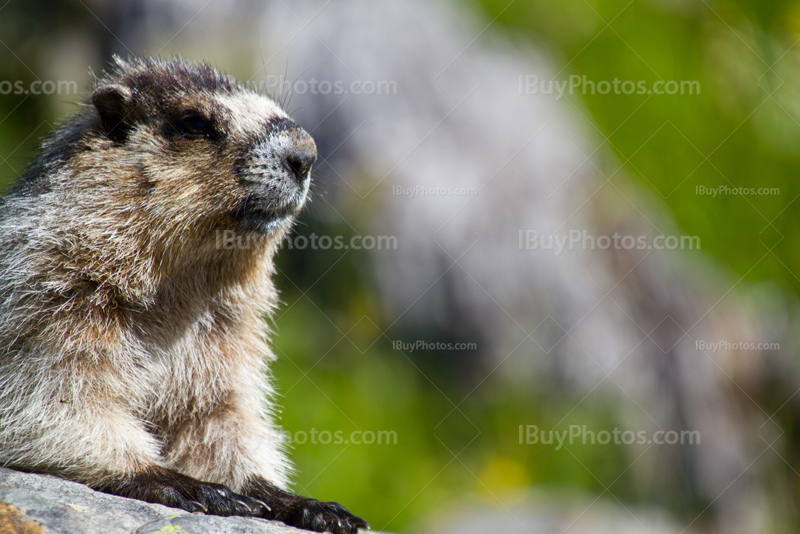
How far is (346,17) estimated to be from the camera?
10.1 metres

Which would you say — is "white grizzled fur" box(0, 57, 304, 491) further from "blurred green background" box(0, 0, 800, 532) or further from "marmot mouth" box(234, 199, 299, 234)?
"blurred green background" box(0, 0, 800, 532)

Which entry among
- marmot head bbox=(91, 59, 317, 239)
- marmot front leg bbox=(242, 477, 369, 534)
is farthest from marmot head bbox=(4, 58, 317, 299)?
marmot front leg bbox=(242, 477, 369, 534)

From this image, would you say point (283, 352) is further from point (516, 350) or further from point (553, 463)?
point (553, 463)

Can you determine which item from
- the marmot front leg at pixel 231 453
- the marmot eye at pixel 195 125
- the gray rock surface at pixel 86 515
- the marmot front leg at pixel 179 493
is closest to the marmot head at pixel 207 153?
the marmot eye at pixel 195 125

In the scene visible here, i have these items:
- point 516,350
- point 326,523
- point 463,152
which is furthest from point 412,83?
point 326,523

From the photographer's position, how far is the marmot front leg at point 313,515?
4238 millimetres

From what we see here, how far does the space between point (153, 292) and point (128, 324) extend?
0.24m

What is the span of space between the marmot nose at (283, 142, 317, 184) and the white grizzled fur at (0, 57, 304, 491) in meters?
0.33

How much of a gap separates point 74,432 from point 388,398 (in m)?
5.62

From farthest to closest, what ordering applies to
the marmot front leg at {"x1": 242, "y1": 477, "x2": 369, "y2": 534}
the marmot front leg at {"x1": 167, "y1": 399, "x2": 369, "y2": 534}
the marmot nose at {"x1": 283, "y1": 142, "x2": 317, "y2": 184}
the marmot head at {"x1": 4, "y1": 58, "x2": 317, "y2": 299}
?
the marmot front leg at {"x1": 167, "y1": 399, "x2": 369, "y2": 534} → the marmot nose at {"x1": 283, "y1": 142, "x2": 317, "y2": 184} → the marmot head at {"x1": 4, "y1": 58, "x2": 317, "y2": 299} → the marmot front leg at {"x1": 242, "y1": 477, "x2": 369, "y2": 534}

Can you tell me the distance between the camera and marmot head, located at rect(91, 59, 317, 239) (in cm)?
450

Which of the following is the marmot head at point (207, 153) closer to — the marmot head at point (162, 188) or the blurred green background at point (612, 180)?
the marmot head at point (162, 188)

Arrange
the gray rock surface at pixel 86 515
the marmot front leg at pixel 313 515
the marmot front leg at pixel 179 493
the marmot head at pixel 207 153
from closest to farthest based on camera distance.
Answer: the gray rock surface at pixel 86 515
the marmot front leg at pixel 179 493
the marmot front leg at pixel 313 515
the marmot head at pixel 207 153

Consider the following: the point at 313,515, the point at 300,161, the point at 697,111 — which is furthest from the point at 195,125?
the point at 697,111
